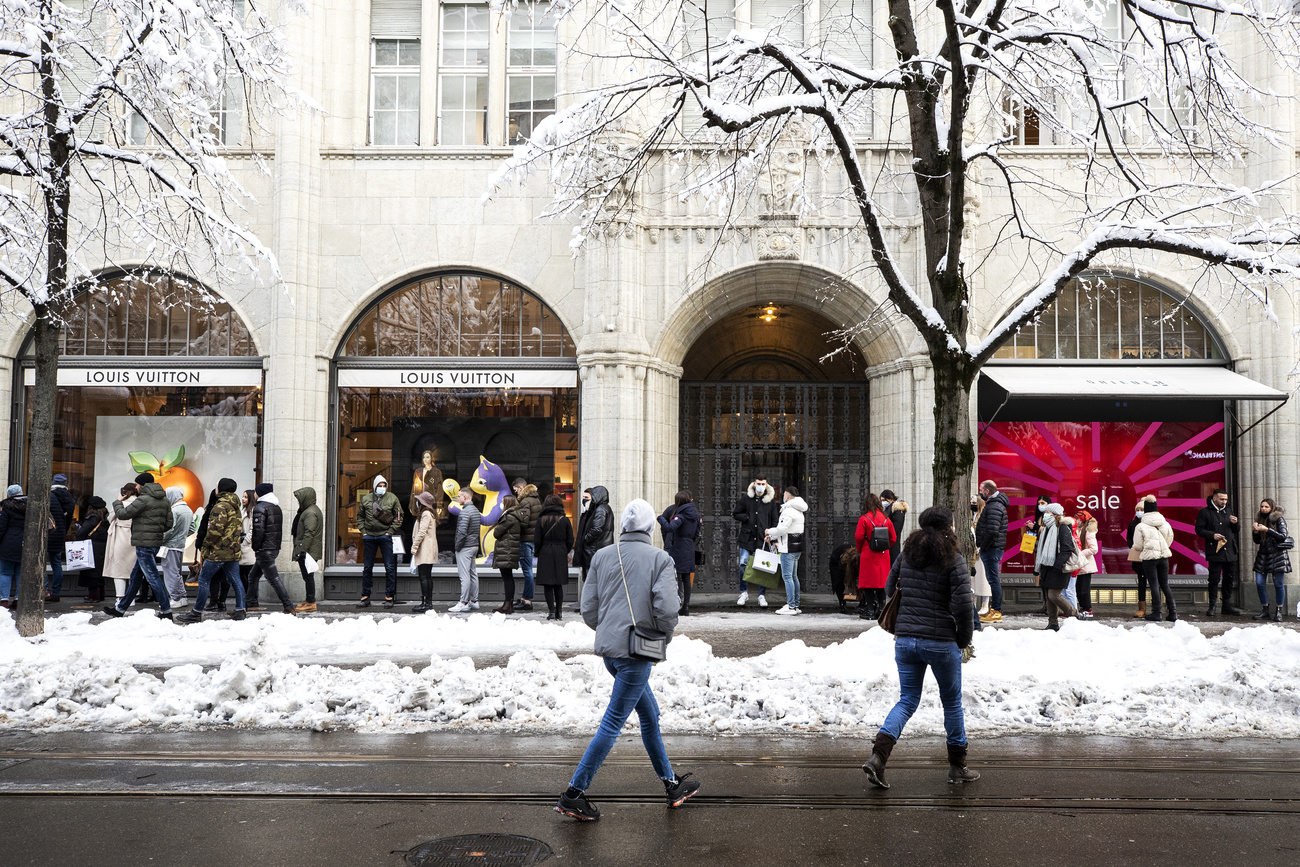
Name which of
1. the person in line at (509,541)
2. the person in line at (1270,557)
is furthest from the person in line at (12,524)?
the person in line at (1270,557)

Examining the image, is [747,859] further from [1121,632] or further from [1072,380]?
[1072,380]

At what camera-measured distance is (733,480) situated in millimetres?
18188

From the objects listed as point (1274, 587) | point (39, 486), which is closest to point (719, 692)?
point (39, 486)

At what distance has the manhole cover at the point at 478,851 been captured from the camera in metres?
4.81

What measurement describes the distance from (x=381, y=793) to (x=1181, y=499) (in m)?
14.7

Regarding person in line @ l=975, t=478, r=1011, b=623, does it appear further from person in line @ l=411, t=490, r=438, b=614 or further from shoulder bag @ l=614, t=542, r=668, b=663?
shoulder bag @ l=614, t=542, r=668, b=663

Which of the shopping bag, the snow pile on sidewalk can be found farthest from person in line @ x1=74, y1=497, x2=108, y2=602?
the snow pile on sidewalk

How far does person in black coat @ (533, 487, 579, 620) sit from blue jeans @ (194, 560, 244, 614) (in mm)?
3963

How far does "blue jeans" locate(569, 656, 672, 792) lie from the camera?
541cm

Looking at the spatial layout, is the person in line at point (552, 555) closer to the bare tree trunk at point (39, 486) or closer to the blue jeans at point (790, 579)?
the blue jeans at point (790, 579)

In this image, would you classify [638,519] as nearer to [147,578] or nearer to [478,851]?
[478,851]

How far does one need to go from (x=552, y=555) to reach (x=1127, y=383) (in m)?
9.09

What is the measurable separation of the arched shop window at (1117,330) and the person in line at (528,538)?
7841mm

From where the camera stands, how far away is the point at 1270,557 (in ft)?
47.8
